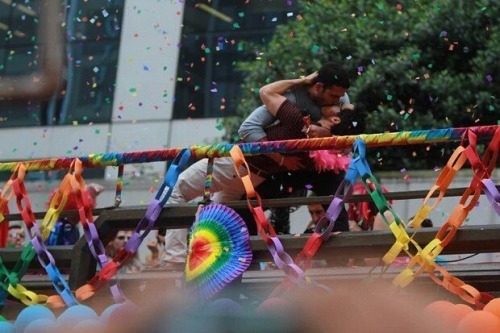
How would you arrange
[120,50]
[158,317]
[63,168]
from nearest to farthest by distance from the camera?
1. [158,317]
2. [63,168]
3. [120,50]

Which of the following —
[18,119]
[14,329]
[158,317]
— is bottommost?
[18,119]

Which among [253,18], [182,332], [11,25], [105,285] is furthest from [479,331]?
[11,25]

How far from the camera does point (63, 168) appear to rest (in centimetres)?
479

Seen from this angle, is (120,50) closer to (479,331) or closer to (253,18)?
(253,18)

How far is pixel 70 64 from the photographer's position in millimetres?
17547

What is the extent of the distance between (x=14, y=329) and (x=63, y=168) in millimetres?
832

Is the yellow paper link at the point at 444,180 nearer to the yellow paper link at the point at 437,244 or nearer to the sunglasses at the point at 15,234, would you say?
the yellow paper link at the point at 437,244

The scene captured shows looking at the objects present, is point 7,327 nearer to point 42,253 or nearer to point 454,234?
point 42,253

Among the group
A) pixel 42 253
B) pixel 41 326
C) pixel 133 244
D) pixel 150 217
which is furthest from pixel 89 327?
pixel 42 253

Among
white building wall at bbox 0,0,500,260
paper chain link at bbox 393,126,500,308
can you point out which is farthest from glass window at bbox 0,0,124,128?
paper chain link at bbox 393,126,500,308

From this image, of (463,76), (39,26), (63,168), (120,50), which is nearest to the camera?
(63,168)

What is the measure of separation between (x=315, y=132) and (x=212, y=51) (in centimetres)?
1221

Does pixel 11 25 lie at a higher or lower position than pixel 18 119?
higher

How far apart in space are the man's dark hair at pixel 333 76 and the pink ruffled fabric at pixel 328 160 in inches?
13.4
